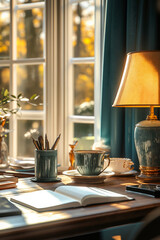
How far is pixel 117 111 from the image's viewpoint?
2148 millimetres

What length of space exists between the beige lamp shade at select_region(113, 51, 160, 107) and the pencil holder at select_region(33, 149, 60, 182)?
0.37 metres

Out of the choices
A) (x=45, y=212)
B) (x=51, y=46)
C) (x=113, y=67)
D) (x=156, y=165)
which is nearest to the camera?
(x=45, y=212)

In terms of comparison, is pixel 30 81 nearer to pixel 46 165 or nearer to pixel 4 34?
pixel 4 34

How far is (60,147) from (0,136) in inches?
29.0

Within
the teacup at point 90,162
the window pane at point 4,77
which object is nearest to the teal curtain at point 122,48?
the teacup at point 90,162

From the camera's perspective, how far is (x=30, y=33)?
2.90m

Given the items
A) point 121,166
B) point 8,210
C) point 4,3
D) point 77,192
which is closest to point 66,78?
point 4,3

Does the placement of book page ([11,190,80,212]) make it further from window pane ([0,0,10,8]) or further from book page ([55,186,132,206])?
window pane ([0,0,10,8])

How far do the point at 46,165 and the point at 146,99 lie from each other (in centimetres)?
49

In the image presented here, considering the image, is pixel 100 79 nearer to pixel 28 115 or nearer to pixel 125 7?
pixel 125 7

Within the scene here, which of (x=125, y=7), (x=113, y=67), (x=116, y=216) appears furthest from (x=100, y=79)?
(x=116, y=216)

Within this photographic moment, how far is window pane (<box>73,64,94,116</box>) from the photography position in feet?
8.55

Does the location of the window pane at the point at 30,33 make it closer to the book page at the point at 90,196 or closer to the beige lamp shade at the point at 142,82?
the beige lamp shade at the point at 142,82

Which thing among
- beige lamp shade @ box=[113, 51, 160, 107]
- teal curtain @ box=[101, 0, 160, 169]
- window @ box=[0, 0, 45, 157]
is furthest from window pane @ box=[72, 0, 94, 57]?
beige lamp shade @ box=[113, 51, 160, 107]
